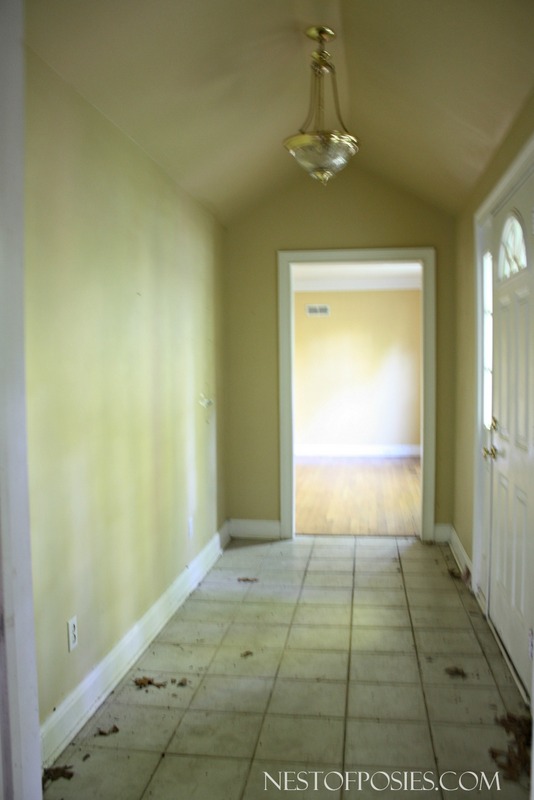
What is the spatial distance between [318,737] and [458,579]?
2.01m

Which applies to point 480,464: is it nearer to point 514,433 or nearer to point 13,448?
point 514,433

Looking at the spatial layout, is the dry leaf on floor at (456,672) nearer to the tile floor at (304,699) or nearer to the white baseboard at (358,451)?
the tile floor at (304,699)

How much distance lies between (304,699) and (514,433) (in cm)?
145

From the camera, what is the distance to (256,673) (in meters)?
3.00

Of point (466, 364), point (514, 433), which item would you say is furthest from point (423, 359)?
point (514, 433)

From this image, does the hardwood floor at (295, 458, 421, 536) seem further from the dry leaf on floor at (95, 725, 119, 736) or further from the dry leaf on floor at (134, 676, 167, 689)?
the dry leaf on floor at (95, 725, 119, 736)

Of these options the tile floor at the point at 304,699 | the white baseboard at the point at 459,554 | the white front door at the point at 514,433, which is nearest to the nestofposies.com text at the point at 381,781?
the tile floor at the point at 304,699

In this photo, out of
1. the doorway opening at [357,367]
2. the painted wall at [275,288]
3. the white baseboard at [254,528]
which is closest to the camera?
the painted wall at [275,288]

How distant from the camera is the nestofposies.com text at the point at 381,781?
2.17 m

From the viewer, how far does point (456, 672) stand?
2.95 metres

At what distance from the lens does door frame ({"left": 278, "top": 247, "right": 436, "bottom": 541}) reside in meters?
4.95

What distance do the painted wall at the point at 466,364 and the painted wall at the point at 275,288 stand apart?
16cm

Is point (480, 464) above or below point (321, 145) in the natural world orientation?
below

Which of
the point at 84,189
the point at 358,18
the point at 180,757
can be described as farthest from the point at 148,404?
the point at 358,18
